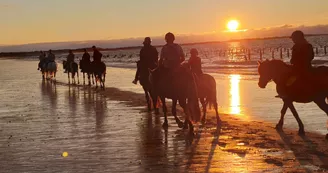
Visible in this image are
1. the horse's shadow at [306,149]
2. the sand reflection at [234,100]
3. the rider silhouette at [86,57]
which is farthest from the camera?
the rider silhouette at [86,57]

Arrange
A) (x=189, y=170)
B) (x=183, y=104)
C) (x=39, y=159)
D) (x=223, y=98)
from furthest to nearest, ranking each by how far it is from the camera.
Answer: (x=223, y=98) < (x=183, y=104) < (x=39, y=159) < (x=189, y=170)

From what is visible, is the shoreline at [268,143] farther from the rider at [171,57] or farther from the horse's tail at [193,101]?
the rider at [171,57]

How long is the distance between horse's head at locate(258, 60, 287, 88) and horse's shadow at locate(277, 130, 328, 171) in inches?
53.2

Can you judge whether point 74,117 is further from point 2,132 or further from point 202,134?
point 202,134

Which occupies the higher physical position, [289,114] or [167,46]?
[167,46]

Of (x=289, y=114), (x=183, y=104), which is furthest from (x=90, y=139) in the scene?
(x=289, y=114)

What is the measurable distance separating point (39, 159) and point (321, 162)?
5.21 metres

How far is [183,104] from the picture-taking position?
12.4 meters

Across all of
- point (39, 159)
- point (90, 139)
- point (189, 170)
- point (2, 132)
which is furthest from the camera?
point (2, 132)

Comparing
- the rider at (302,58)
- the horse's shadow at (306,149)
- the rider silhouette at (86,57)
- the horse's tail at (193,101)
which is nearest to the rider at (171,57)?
the horse's tail at (193,101)

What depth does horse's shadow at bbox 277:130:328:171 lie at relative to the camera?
857 centimetres

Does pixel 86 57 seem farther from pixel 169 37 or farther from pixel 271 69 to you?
pixel 271 69

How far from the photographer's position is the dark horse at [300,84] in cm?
1127

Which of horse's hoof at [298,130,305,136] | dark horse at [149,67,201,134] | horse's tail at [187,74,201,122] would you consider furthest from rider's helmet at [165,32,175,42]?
horse's hoof at [298,130,305,136]
